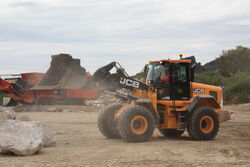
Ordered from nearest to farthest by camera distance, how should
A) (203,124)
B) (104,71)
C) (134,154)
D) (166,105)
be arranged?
(134,154)
(104,71)
(166,105)
(203,124)

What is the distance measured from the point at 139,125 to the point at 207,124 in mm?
2286

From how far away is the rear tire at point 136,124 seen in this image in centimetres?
1189

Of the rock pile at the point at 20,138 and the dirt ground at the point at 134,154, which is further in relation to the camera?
the rock pile at the point at 20,138

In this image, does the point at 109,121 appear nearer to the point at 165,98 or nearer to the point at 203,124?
the point at 165,98

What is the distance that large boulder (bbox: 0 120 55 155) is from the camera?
9.73 m

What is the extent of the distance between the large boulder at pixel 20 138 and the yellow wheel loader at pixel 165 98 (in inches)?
117

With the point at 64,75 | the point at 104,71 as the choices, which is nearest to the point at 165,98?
the point at 104,71

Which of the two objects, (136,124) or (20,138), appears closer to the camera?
(20,138)

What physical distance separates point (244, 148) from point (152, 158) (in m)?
2.97

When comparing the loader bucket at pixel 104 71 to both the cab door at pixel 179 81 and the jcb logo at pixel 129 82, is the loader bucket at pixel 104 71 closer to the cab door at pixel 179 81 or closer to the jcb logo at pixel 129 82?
the jcb logo at pixel 129 82

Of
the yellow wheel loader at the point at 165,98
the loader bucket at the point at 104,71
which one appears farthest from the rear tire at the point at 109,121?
the loader bucket at the point at 104,71

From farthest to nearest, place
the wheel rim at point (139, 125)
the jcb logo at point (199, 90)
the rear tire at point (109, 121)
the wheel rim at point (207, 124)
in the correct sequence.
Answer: the jcb logo at point (199, 90)
the rear tire at point (109, 121)
the wheel rim at point (207, 124)
the wheel rim at point (139, 125)

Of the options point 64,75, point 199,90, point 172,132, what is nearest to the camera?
point 199,90

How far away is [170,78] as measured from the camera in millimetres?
13016
